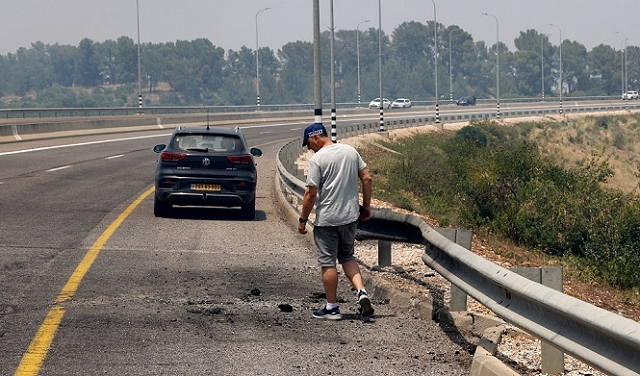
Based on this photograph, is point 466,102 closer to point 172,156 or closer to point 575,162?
point 575,162

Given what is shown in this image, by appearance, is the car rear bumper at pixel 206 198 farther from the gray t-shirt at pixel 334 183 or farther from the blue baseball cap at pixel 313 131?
the gray t-shirt at pixel 334 183

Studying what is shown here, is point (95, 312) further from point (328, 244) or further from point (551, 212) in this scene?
point (551, 212)

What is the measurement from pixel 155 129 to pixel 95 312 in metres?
47.7

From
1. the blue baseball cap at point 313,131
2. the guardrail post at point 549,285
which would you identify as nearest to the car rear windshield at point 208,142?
the blue baseball cap at point 313,131

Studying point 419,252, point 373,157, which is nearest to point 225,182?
point 419,252

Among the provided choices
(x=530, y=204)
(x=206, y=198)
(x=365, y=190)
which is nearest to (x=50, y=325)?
(x=365, y=190)

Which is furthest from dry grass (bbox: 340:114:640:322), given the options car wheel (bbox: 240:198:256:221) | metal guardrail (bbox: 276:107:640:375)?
metal guardrail (bbox: 276:107:640:375)

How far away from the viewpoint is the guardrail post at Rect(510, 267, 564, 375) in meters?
6.84

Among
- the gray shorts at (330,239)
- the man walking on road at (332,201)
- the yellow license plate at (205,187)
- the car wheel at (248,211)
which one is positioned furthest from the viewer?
the car wheel at (248,211)

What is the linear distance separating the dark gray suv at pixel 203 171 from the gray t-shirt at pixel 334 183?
8.55 m

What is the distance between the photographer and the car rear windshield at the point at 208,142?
18547mm

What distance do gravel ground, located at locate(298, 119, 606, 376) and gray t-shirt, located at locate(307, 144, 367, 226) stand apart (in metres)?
1.31

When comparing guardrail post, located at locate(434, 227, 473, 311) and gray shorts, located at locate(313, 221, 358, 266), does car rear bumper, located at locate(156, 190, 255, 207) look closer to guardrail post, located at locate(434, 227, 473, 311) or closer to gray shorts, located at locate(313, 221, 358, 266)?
gray shorts, located at locate(313, 221, 358, 266)

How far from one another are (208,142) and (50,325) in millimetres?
9920
